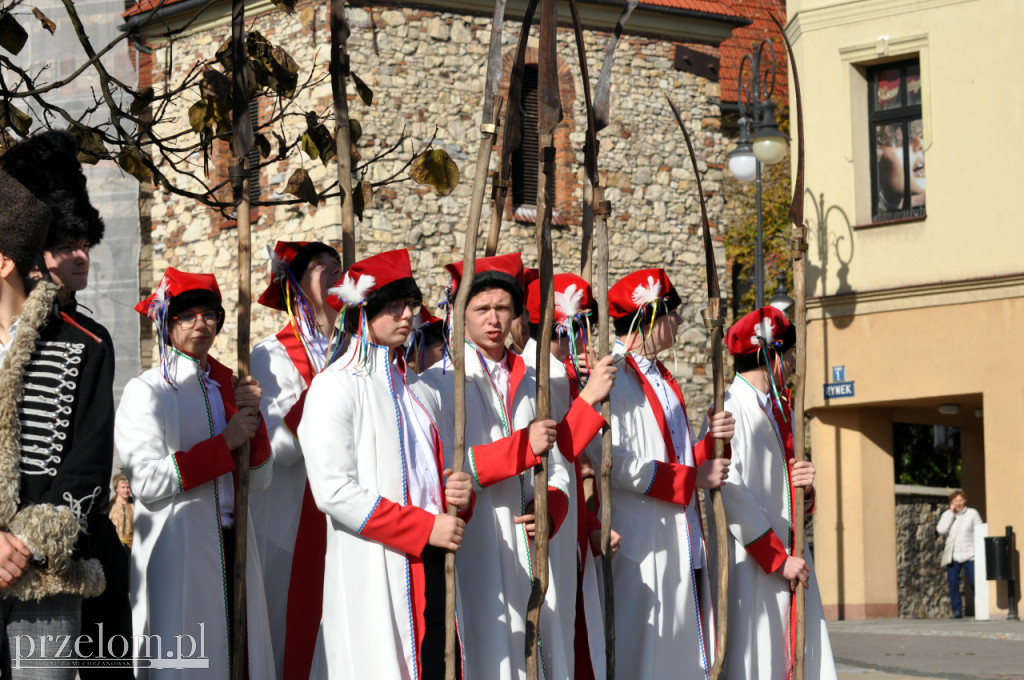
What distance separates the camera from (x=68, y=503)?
4.08m

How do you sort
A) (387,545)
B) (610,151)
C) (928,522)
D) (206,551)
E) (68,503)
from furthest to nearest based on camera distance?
(610,151) → (928,522) → (206,551) → (387,545) → (68,503)

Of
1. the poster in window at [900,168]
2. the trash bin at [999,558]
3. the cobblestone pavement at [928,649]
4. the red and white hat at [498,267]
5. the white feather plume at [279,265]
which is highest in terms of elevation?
the poster in window at [900,168]

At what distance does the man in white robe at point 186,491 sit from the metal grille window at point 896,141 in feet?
41.4

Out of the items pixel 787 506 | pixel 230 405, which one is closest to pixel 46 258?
pixel 230 405

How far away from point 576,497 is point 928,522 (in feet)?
44.0

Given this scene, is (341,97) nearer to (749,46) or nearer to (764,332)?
(764,332)

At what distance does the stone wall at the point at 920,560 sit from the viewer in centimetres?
1800

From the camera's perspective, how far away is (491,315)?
5.82 meters

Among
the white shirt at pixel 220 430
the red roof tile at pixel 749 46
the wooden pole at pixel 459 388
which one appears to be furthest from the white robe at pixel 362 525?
the red roof tile at pixel 749 46

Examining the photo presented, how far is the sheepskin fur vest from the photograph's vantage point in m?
3.99

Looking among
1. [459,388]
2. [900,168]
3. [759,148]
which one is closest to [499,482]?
[459,388]

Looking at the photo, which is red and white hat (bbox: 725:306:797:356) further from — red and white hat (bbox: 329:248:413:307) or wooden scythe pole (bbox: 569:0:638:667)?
red and white hat (bbox: 329:248:413:307)

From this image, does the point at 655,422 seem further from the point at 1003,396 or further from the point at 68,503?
the point at 1003,396

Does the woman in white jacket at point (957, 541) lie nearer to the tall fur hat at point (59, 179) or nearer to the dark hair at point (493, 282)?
the dark hair at point (493, 282)
